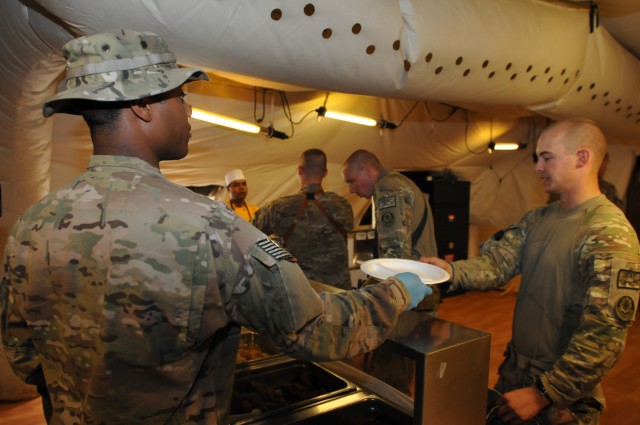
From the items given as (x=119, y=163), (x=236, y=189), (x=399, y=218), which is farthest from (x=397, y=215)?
(x=119, y=163)

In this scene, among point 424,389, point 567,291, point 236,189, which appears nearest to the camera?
point 424,389

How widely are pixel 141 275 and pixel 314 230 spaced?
243cm

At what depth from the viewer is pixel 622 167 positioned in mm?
5930

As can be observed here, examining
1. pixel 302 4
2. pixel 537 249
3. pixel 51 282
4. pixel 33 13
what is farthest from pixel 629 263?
pixel 33 13

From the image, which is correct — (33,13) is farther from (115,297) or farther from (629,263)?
(629,263)

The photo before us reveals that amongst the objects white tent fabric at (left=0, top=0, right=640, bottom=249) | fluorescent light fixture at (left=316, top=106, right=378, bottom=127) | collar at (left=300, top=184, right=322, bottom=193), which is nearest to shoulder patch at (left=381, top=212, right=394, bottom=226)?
white tent fabric at (left=0, top=0, right=640, bottom=249)

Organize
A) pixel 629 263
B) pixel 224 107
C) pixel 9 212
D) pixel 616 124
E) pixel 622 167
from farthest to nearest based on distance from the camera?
pixel 622 167 < pixel 616 124 < pixel 224 107 < pixel 9 212 < pixel 629 263

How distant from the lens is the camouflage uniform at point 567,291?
1.46 metres

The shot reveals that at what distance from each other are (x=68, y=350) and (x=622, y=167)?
661 cm

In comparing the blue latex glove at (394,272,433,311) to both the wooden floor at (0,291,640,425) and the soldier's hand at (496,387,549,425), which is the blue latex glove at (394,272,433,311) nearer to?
the soldier's hand at (496,387,549,425)

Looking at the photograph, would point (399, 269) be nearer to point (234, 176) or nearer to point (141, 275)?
point (141, 275)

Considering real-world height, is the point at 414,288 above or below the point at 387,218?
below

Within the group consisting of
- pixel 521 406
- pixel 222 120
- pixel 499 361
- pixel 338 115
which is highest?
pixel 338 115

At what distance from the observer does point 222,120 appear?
3.37 metres
